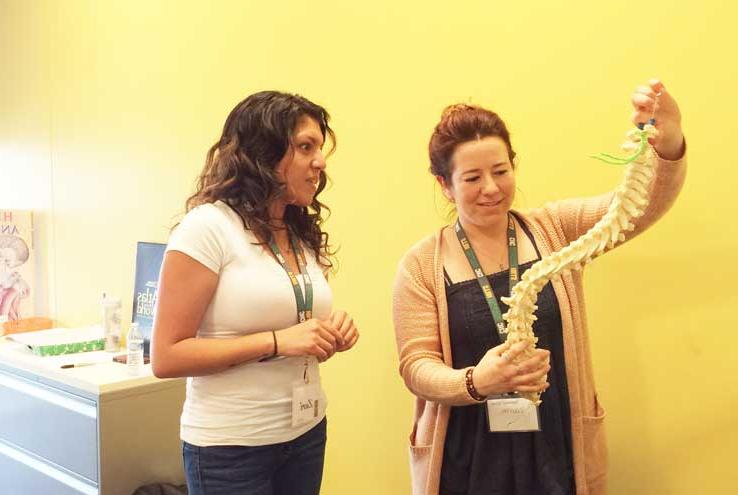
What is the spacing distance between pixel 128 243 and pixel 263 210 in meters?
1.92

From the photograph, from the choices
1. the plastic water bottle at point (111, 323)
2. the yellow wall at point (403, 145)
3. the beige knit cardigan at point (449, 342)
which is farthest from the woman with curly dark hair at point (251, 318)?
the plastic water bottle at point (111, 323)

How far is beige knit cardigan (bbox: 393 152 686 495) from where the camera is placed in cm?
137

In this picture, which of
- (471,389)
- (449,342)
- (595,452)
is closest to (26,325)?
(449,342)

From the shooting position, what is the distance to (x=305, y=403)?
1459mm

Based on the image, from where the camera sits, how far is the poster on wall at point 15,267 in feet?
11.6

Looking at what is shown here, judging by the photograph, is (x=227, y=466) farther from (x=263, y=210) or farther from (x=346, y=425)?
(x=346, y=425)

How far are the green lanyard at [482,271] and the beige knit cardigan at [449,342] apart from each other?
0.15 ft

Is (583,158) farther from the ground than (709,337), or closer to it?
farther from the ground

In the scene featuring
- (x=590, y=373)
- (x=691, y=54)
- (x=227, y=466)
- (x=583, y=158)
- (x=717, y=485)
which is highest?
(x=691, y=54)

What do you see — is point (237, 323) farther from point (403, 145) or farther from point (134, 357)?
point (134, 357)

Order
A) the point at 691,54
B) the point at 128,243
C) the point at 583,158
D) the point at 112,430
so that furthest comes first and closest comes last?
the point at 128,243, the point at 112,430, the point at 583,158, the point at 691,54

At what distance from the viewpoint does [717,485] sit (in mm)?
1624

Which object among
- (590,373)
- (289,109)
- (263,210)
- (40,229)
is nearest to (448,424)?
(590,373)

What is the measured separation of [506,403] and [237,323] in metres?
0.57
